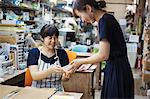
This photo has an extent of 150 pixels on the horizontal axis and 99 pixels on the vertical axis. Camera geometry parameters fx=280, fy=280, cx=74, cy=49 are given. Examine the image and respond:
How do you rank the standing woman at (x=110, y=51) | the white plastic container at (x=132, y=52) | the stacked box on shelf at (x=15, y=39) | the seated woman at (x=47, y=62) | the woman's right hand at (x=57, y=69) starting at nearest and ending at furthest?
the standing woman at (x=110, y=51), the woman's right hand at (x=57, y=69), the seated woman at (x=47, y=62), the stacked box on shelf at (x=15, y=39), the white plastic container at (x=132, y=52)

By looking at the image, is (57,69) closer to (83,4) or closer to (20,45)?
(83,4)

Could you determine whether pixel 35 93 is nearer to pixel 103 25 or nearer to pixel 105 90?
pixel 105 90

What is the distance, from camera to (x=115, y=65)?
2.32 m

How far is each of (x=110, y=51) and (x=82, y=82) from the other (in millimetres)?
1723

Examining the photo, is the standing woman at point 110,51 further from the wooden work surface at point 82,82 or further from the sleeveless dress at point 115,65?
the wooden work surface at point 82,82

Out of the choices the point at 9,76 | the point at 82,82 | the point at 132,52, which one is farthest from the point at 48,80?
the point at 132,52

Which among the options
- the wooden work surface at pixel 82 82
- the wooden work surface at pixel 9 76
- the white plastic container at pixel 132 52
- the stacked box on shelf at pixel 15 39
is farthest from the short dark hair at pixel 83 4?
the white plastic container at pixel 132 52

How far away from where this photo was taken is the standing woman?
2.22m

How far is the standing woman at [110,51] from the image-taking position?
2217 mm

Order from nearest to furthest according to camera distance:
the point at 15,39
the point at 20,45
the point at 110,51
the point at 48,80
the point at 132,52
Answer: the point at 110,51 < the point at 48,80 < the point at 15,39 < the point at 20,45 < the point at 132,52

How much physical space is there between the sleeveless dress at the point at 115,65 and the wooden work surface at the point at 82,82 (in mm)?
1431

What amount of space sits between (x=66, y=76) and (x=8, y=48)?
0.91 metres

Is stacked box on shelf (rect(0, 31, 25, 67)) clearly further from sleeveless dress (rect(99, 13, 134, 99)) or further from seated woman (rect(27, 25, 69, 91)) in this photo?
sleeveless dress (rect(99, 13, 134, 99))

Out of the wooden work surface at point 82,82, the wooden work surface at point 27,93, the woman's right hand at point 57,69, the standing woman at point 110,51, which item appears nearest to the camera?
the wooden work surface at point 27,93
